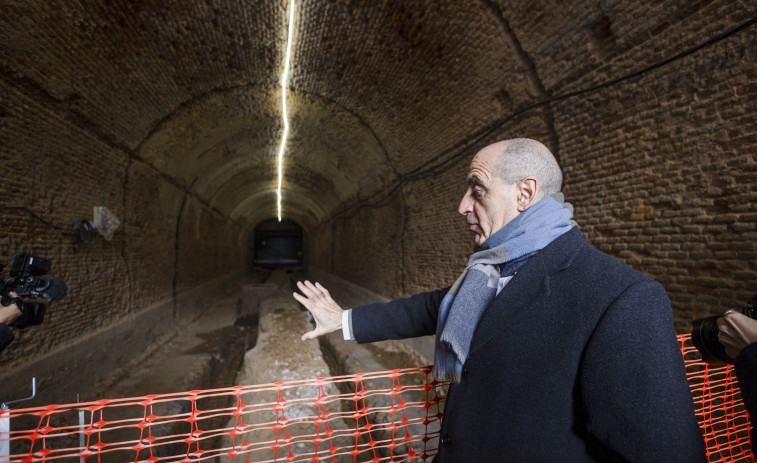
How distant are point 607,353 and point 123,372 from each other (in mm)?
8305

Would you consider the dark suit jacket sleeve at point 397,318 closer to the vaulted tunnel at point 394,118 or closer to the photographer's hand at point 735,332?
the photographer's hand at point 735,332

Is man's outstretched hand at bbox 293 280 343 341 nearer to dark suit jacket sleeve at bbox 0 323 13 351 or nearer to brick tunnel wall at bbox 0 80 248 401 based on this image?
dark suit jacket sleeve at bbox 0 323 13 351

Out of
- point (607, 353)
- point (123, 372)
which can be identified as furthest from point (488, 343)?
point (123, 372)

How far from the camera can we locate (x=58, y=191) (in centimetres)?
516

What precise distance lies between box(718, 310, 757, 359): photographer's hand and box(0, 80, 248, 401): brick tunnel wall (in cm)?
630

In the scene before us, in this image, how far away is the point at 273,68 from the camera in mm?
6586

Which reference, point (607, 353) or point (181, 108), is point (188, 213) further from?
point (607, 353)

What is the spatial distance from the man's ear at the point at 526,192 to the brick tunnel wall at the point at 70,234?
5559 mm

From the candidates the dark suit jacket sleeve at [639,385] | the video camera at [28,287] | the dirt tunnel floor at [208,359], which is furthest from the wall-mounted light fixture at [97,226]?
the dark suit jacket sleeve at [639,385]

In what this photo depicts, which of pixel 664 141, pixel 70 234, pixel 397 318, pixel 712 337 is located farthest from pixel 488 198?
pixel 70 234

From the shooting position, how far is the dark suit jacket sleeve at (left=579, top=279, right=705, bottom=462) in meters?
0.95

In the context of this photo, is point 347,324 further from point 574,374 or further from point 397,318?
point 574,374

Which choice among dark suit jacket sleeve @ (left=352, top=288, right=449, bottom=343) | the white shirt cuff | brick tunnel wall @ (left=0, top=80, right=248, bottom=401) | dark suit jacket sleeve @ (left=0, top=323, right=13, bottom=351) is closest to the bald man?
dark suit jacket sleeve @ (left=352, top=288, right=449, bottom=343)

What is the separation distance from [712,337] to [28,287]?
11.6 ft
